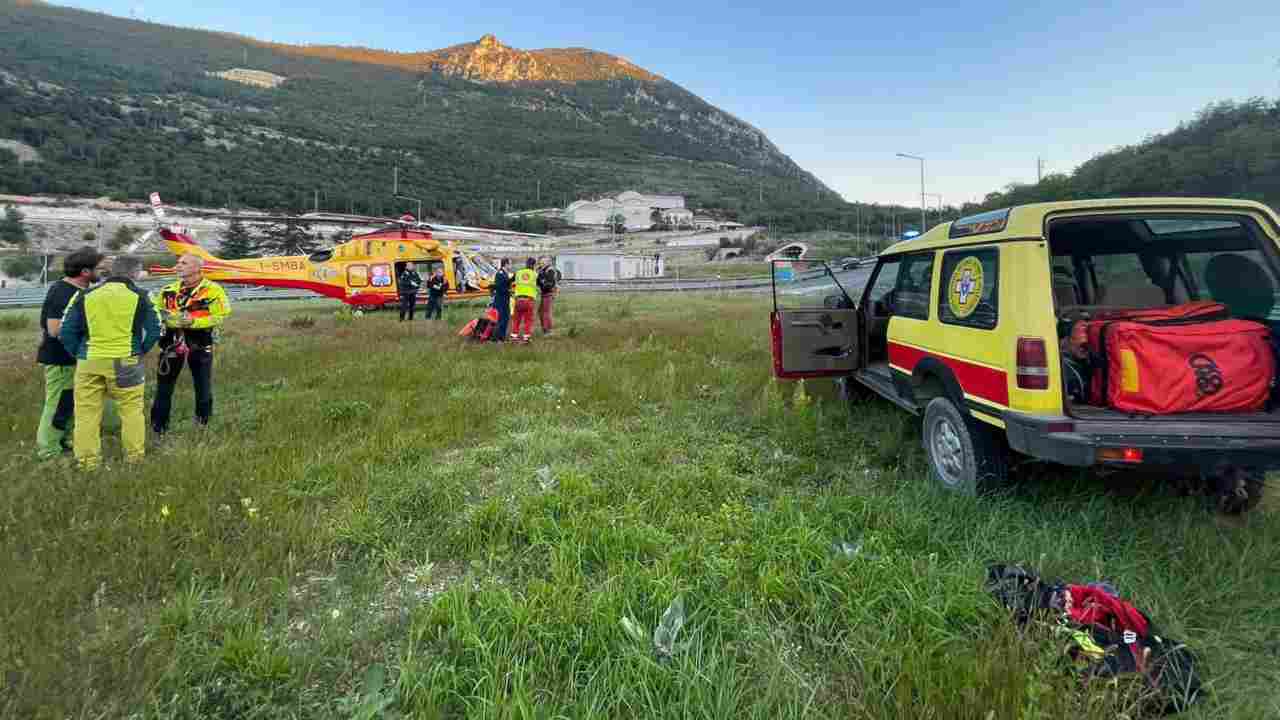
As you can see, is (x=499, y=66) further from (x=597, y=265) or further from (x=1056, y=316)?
(x=1056, y=316)

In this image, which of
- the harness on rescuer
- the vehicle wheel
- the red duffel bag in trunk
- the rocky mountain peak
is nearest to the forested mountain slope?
the rocky mountain peak

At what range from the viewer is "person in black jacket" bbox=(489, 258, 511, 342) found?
10.1 metres

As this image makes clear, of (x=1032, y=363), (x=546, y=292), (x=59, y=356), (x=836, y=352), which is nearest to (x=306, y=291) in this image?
(x=546, y=292)

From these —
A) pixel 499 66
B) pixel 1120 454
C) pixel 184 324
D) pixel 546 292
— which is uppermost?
pixel 499 66

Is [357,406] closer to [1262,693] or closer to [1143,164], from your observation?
[1262,693]

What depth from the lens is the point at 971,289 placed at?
11.5ft

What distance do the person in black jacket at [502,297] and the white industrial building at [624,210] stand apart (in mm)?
68612

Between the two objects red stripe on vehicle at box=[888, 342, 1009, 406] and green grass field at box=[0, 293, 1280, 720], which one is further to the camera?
red stripe on vehicle at box=[888, 342, 1009, 406]

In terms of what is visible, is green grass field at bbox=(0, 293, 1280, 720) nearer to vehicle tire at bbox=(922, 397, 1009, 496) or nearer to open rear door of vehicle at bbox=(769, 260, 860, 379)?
vehicle tire at bbox=(922, 397, 1009, 496)

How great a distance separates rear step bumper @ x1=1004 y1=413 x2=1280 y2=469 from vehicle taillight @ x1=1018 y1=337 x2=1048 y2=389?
183 mm

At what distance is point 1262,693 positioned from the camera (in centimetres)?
193

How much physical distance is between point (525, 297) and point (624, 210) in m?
76.7

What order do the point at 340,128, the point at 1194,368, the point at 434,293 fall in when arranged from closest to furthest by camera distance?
the point at 1194,368 → the point at 434,293 → the point at 340,128

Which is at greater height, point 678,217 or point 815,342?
point 678,217
